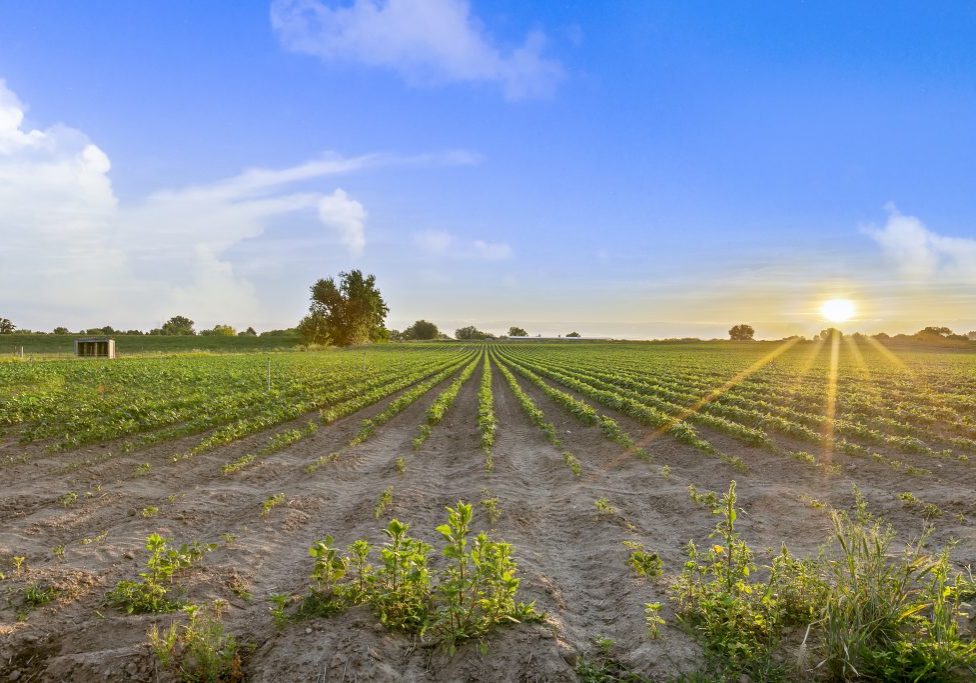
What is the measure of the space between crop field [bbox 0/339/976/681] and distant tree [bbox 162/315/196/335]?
12796 cm

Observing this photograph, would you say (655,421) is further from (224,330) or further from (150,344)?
(224,330)

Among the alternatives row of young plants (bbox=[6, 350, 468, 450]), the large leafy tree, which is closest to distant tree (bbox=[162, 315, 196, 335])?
the large leafy tree

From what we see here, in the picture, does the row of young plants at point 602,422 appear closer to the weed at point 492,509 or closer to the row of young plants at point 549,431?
the row of young plants at point 549,431

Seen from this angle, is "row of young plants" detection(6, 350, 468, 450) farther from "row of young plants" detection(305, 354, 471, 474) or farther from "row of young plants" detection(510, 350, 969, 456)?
"row of young plants" detection(510, 350, 969, 456)

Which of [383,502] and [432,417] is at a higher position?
[432,417]

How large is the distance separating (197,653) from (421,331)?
639ft

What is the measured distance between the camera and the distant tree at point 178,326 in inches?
5098

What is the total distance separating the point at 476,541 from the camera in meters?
5.38

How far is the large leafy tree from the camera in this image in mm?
97062

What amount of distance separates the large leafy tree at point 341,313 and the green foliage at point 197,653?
9601 cm

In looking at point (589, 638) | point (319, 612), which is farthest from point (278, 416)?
point (589, 638)

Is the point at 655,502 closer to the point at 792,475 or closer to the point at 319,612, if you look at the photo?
the point at 792,475

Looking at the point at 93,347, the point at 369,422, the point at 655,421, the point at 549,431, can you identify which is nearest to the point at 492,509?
the point at 549,431

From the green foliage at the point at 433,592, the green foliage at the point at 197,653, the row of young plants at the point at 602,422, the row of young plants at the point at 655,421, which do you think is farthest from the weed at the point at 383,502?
the row of young plants at the point at 655,421
